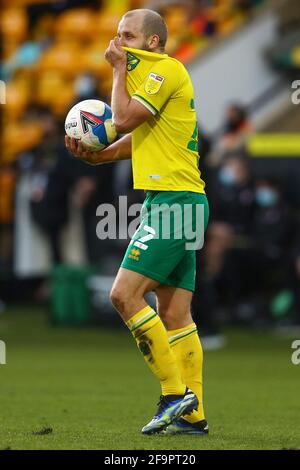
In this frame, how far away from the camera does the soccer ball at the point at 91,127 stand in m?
6.57

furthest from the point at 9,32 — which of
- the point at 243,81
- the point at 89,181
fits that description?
the point at 89,181

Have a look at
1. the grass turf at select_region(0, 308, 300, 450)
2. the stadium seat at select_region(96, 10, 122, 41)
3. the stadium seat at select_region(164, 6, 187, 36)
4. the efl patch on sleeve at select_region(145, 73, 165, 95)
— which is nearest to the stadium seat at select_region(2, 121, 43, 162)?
the stadium seat at select_region(96, 10, 122, 41)

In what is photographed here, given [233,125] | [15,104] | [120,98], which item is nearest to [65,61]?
[15,104]

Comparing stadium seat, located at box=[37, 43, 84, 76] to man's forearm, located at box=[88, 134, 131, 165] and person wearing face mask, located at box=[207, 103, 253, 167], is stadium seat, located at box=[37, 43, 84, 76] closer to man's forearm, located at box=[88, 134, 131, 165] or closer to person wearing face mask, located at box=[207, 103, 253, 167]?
person wearing face mask, located at box=[207, 103, 253, 167]

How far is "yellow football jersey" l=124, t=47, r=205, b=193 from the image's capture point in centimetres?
636

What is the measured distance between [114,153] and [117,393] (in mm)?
2466

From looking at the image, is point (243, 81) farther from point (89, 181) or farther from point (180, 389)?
point (180, 389)

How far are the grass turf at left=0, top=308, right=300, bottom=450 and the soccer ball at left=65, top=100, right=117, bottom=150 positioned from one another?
61.4 inches

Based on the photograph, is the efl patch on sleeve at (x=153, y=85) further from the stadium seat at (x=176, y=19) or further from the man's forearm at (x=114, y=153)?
the stadium seat at (x=176, y=19)

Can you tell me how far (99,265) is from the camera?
48.4ft

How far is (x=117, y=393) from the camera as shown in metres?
8.65

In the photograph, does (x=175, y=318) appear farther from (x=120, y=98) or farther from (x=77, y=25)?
(x=77, y=25)

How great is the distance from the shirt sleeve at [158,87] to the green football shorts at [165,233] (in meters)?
0.48
